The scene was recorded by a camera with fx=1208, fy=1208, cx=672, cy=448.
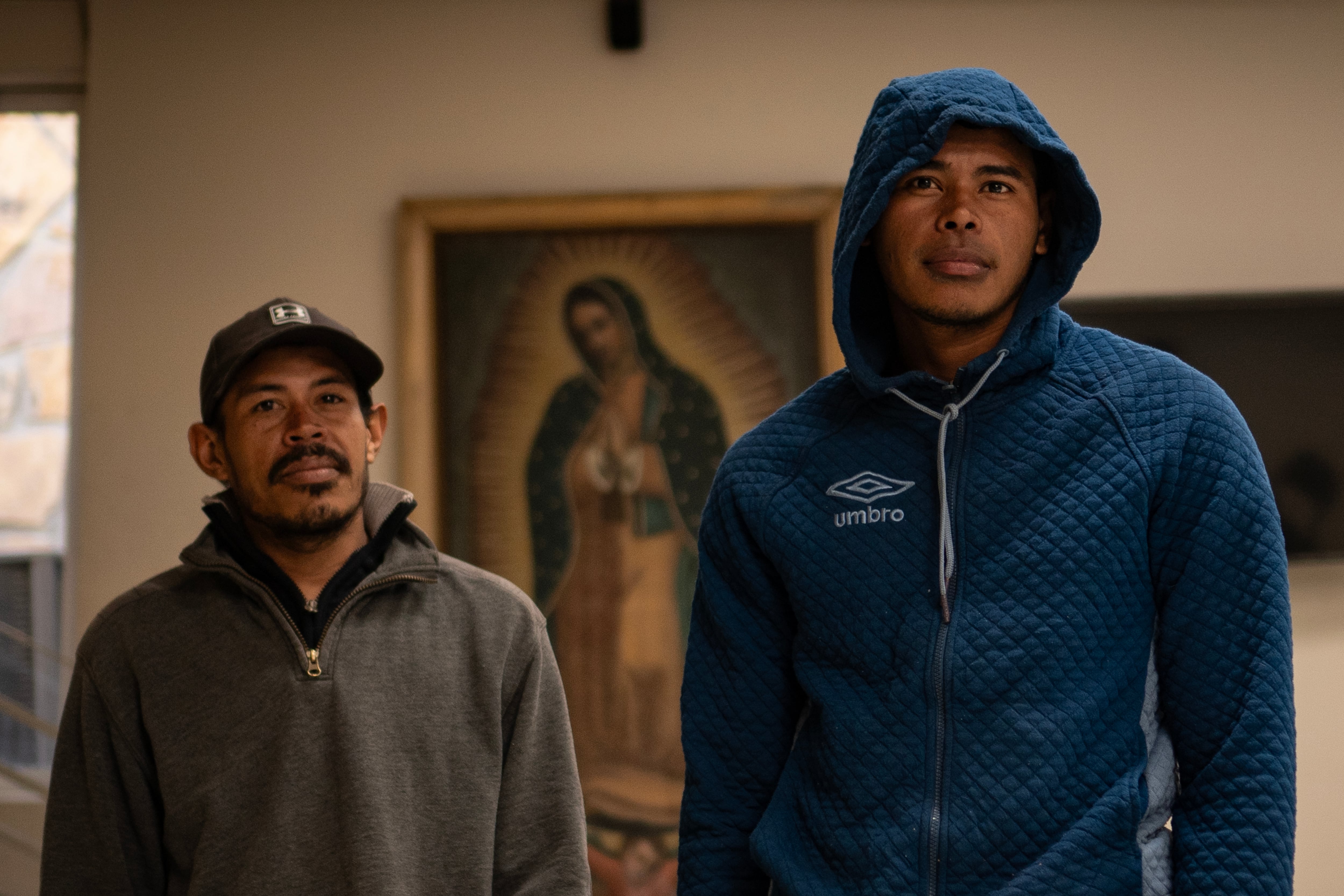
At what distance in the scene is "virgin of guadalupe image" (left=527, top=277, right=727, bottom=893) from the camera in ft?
9.92

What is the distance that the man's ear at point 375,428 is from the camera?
6.20ft

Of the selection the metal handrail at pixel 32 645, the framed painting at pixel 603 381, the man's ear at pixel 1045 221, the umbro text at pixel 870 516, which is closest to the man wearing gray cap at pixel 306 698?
the umbro text at pixel 870 516

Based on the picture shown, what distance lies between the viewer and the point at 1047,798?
46.9 inches

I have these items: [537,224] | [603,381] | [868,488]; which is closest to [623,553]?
[603,381]

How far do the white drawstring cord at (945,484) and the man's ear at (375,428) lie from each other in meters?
0.87

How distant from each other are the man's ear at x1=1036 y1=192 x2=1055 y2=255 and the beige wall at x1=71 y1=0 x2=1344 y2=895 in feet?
5.98

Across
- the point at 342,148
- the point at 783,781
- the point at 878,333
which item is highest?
the point at 342,148

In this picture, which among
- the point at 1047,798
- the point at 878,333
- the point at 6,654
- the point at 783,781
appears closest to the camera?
the point at 1047,798

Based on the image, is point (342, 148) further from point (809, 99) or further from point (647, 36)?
point (809, 99)

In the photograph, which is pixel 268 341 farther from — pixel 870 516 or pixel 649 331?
pixel 649 331

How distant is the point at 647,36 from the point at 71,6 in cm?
158

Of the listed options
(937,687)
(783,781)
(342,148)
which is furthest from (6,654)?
(937,687)

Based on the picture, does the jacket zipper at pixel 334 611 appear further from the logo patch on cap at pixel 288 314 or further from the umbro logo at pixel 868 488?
the umbro logo at pixel 868 488

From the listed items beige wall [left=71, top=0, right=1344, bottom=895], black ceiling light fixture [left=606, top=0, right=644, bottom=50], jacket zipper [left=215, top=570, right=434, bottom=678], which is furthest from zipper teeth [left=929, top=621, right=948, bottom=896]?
black ceiling light fixture [left=606, top=0, right=644, bottom=50]
